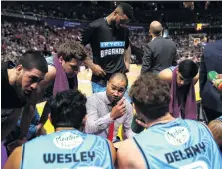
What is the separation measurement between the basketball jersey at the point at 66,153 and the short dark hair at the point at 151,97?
0.96ft

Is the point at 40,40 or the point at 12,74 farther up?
the point at 12,74

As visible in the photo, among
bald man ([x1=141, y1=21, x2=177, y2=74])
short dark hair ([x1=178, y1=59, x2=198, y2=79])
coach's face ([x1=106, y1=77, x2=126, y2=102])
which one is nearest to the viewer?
coach's face ([x1=106, y1=77, x2=126, y2=102])

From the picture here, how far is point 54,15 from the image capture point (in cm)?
2994

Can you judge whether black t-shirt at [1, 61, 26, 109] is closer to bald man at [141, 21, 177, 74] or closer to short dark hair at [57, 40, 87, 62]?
short dark hair at [57, 40, 87, 62]

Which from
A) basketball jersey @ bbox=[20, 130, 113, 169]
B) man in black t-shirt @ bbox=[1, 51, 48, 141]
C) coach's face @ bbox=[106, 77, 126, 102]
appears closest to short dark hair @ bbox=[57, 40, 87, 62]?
coach's face @ bbox=[106, 77, 126, 102]

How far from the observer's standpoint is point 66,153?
1.79m

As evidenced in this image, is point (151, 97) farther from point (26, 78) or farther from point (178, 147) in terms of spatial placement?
point (26, 78)

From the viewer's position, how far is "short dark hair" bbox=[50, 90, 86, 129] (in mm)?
1908

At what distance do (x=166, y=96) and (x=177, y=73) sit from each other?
5.41 feet

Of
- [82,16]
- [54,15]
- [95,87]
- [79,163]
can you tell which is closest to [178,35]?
[82,16]

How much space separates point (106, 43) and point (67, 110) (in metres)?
2.18

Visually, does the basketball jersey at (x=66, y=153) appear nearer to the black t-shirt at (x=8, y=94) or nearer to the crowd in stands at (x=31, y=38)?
the black t-shirt at (x=8, y=94)

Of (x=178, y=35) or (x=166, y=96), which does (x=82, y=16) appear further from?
(x=166, y=96)

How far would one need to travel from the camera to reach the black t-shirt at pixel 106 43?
13.1ft
